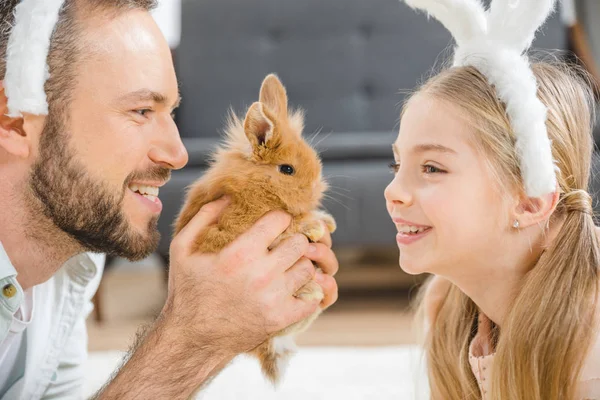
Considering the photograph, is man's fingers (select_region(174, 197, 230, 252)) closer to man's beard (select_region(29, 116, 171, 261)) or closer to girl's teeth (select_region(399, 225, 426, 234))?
man's beard (select_region(29, 116, 171, 261))

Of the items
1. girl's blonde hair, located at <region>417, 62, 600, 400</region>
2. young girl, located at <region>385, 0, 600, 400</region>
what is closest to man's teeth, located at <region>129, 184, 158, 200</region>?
young girl, located at <region>385, 0, 600, 400</region>

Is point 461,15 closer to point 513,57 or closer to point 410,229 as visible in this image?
point 513,57

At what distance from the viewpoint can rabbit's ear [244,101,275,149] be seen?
3.82 feet

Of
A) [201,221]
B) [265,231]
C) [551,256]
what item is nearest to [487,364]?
[551,256]

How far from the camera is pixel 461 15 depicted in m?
1.22

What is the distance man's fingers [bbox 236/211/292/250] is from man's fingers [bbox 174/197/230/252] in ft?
0.22

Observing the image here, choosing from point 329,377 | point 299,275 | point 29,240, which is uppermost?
point 299,275

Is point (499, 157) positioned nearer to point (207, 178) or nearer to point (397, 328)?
point (207, 178)

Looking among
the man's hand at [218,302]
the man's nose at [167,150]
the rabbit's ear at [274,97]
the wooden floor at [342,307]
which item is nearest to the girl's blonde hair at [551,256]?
the rabbit's ear at [274,97]

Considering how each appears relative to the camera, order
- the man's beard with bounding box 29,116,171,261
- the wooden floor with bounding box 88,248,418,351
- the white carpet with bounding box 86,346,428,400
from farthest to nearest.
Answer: the wooden floor with bounding box 88,248,418,351
the white carpet with bounding box 86,346,428,400
the man's beard with bounding box 29,116,171,261

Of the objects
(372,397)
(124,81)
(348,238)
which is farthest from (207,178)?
(348,238)

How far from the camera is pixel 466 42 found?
4.13ft

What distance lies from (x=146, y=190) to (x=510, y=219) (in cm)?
69

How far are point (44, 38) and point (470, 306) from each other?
1.02m
